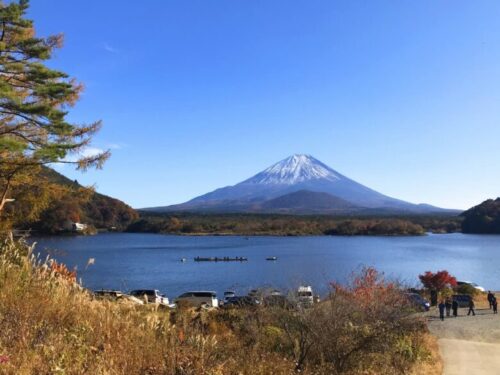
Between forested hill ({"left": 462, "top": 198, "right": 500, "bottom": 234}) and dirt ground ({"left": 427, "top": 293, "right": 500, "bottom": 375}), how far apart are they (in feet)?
461

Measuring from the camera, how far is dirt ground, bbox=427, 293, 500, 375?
13.8 metres

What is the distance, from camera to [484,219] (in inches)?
6152

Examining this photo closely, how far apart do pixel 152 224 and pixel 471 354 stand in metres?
155

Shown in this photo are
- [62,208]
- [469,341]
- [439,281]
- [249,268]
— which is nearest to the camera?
[469,341]

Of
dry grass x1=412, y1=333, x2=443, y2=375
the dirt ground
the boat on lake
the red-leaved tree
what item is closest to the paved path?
the dirt ground

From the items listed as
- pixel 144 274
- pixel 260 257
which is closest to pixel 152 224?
pixel 260 257

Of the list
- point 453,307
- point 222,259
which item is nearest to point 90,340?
point 453,307

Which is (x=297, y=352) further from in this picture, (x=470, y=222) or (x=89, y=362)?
(x=470, y=222)

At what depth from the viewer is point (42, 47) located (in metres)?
14.4

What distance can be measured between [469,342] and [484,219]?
15159cm

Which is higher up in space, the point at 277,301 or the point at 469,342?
the point at 277,301

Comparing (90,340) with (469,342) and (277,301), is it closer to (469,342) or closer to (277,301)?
(277,301)

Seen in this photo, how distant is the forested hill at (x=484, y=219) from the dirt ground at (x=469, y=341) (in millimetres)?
140637

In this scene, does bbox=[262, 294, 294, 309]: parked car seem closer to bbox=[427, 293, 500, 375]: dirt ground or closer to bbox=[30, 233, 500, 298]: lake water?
bbox=[427, 293, 500, 375]: dirt ground
